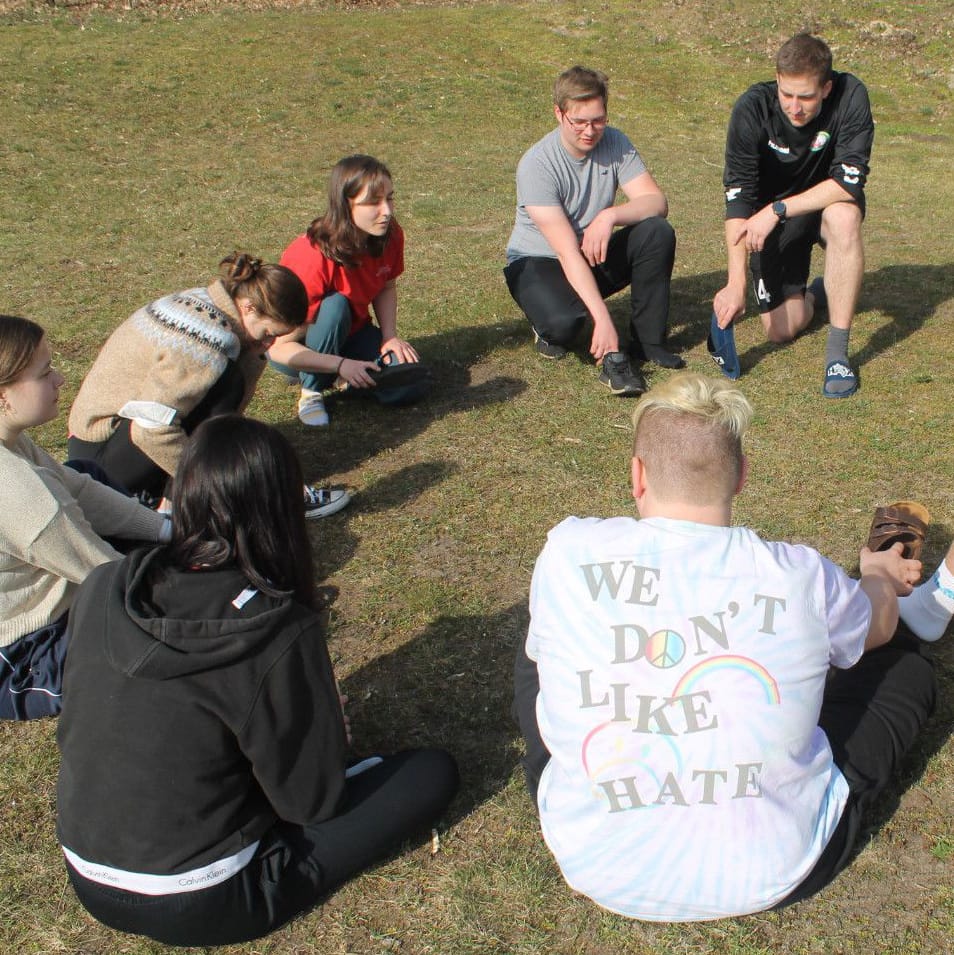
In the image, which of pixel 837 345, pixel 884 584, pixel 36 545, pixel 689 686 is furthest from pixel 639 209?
pixel 689 686

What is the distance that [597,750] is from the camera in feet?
6.79

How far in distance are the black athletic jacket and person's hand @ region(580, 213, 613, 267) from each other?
0.79 m

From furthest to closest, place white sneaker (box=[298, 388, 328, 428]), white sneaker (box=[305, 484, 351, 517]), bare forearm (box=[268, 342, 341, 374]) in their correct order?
white sneaker (box=[298, 388, 328, 428]), bare forearm (box=[268, 342, 341, 374]), white sneaker (box=[305, 484, 351, 517])

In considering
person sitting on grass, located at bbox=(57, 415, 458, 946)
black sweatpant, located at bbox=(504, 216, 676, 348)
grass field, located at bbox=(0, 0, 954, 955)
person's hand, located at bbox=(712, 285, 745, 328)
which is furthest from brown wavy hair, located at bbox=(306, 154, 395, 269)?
person sitting on grass, located at bbox=(57, 415, 458, 946)

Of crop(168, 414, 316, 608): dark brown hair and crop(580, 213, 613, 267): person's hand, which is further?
crop(580, 213, 613, 267): person's hand

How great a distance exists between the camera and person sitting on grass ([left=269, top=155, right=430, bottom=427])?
4.82m

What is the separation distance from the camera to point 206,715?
2.07 m

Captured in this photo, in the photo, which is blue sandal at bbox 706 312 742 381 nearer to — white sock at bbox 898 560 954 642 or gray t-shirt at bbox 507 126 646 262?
gray t-shirt at bbox 507 126 646 262

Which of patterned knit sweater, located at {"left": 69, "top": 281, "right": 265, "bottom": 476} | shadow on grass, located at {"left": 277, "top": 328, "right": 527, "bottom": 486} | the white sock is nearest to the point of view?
the white sock

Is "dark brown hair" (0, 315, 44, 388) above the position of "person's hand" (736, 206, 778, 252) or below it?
above

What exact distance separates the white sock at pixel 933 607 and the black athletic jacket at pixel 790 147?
2.83 m

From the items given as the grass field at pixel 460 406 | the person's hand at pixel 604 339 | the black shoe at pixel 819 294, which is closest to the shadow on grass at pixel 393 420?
the grass field at pixel 460 406

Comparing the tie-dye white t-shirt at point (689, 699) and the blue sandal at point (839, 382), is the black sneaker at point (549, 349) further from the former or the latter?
the tie-dye white t-shirt at point (689, 699)

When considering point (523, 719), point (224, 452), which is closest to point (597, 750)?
point (523, 719)
